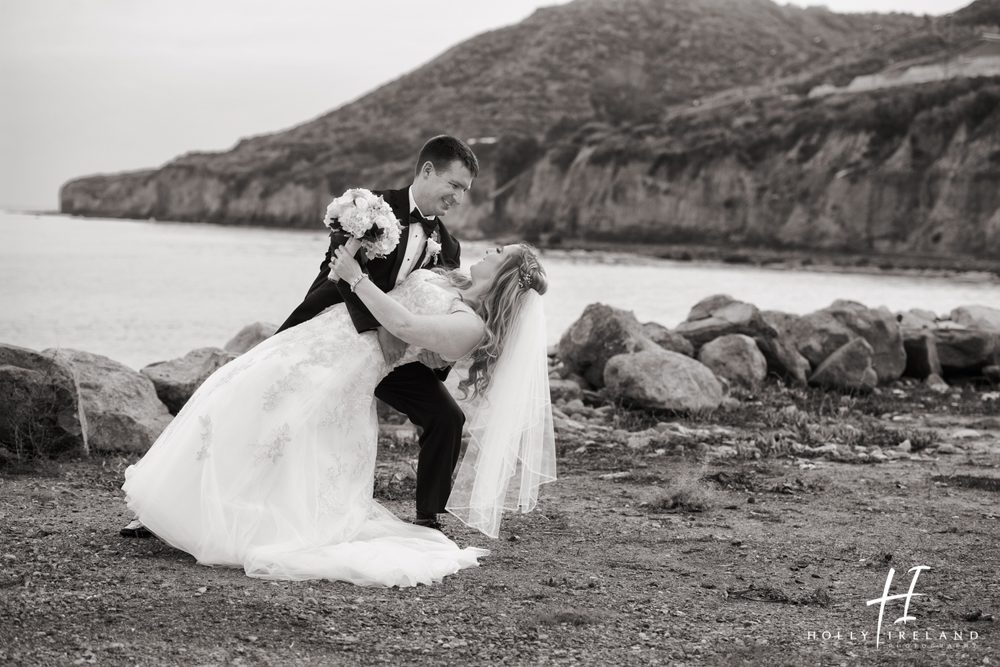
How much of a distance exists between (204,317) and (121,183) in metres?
169

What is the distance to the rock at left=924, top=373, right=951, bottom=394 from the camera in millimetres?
15531

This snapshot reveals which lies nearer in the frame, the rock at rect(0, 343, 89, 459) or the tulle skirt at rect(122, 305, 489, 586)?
the tulle skirt at rect(122, 305, 489, 586)

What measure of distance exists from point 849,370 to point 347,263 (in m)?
10.5

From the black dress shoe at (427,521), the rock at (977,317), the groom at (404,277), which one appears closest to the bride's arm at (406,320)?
the groom at (404,277)

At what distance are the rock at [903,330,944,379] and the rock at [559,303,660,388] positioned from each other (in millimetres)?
5016

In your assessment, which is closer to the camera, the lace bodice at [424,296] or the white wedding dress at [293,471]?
the white wedding dress at [293,471]

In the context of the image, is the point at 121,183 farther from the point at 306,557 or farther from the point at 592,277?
the point at 306,557

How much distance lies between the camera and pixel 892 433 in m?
11.5

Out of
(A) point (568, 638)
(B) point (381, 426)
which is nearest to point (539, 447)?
(A) point (568, 638)

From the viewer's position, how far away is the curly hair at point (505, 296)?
6.65 meters

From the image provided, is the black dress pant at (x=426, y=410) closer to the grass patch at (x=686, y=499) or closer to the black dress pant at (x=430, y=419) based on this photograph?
the black dress pant at (x=430, y=419)

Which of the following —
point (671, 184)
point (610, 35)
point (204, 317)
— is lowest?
point (204, 317)

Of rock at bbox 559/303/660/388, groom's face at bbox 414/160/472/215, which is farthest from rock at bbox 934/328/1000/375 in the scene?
groom's face at bbox 414/160/472/215

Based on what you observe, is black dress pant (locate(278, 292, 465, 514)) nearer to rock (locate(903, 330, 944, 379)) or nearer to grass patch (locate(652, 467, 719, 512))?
grass patch (locate(652, 467, 719, 512))
